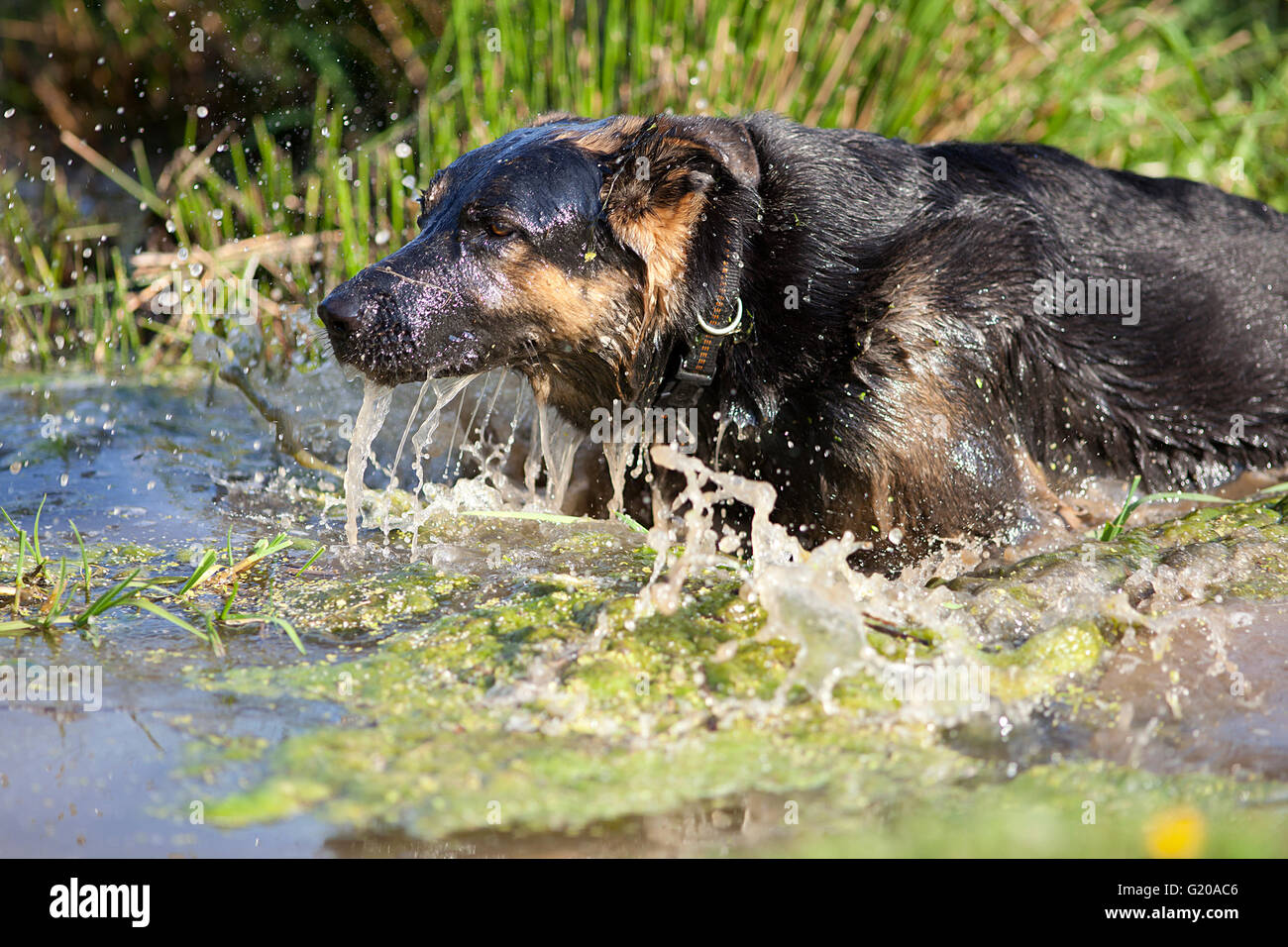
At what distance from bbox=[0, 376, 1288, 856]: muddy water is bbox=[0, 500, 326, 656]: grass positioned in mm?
39

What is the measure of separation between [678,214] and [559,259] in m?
0.34

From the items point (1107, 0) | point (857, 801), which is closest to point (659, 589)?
point (857, 801)

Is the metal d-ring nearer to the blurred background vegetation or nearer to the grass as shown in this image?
the grass

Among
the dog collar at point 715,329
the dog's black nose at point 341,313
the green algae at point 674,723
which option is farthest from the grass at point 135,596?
the dog collar at point 715,329

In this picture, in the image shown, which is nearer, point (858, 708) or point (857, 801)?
point (857, 801)

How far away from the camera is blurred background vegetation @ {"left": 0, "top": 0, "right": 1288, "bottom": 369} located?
5.60 m

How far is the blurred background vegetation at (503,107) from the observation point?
5598 millimetres

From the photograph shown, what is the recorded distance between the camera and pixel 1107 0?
625 centimetres

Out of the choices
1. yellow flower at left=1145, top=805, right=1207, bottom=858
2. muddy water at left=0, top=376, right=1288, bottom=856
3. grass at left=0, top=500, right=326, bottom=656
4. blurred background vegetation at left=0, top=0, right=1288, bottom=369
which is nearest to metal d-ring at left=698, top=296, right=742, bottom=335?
muddy water at left=0, top=376, right=1288, bottom=856

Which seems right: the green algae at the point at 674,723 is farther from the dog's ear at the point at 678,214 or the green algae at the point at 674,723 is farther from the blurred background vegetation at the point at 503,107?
the blurred background vegetation at the point at 503,107

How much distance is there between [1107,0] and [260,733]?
5612mm
